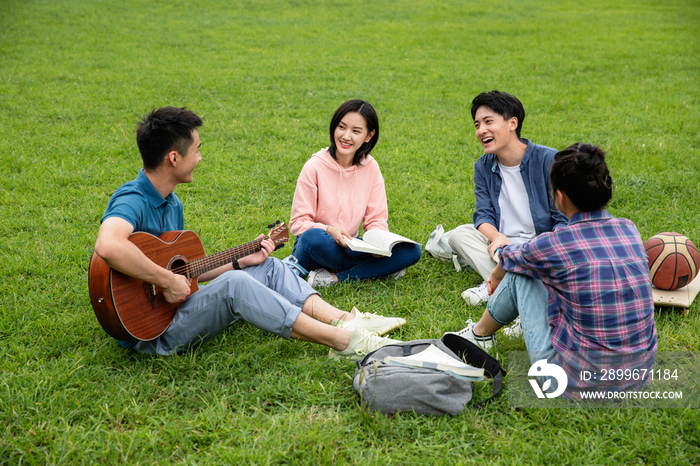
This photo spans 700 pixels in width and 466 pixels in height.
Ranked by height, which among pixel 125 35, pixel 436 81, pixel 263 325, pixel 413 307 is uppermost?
pixel 125 35

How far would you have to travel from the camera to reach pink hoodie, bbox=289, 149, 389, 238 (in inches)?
184

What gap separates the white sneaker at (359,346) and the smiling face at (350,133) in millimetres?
1766

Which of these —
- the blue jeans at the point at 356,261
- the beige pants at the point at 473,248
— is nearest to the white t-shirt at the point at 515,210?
the beige pants at the point at 473,248

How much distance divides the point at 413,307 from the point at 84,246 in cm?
308

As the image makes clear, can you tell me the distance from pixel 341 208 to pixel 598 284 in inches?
97.6

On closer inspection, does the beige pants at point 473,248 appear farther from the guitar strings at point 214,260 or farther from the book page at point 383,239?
the guitar strings at point 214,260

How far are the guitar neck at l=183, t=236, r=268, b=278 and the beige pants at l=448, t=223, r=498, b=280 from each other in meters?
1.70

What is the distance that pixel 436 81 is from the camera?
1220cm

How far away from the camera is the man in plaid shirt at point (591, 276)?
2.73 m

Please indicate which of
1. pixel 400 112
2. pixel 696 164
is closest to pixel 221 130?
pixel 400 112

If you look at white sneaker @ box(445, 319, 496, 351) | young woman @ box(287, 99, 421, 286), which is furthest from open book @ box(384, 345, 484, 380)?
young woman @ box(287, 99, 421, 286)

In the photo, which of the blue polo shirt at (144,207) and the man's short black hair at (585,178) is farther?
the blue polo shirt at (144,207)

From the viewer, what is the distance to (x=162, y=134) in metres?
3.35

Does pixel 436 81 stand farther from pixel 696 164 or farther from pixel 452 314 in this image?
pixel 452 314
